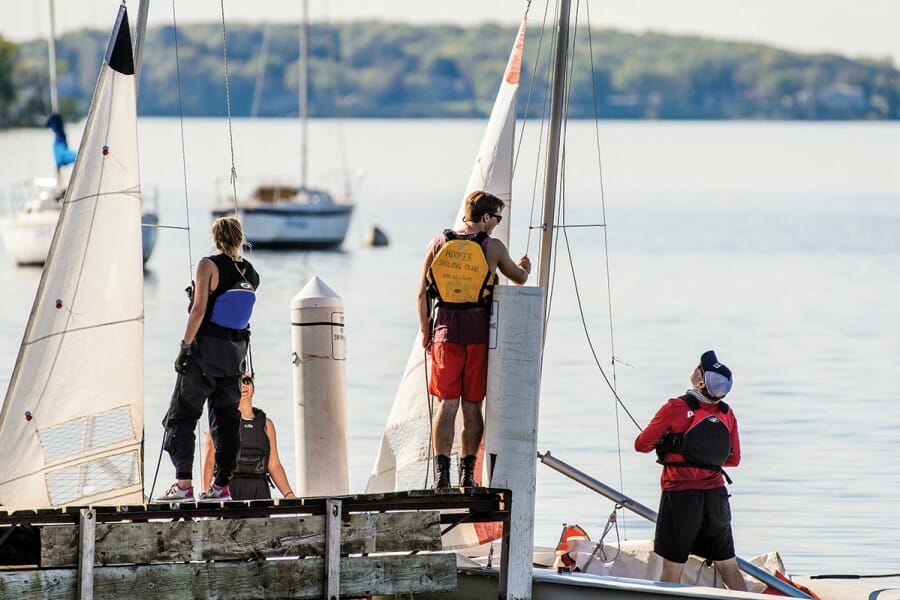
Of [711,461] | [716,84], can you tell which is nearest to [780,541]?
[711,461]

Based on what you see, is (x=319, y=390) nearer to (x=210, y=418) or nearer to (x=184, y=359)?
(x=210, y=418)

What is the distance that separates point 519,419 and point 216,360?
1.87 meters

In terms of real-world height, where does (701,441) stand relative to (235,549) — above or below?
above

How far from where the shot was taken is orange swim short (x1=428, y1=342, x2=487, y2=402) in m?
10.3

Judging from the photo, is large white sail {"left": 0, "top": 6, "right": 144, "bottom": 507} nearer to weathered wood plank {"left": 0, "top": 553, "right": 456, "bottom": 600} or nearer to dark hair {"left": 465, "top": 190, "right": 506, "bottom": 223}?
weathered wood plank {"left": 0, "top": 553, "right": 456, "bottom": 600}

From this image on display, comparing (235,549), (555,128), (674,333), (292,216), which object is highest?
(292,216)

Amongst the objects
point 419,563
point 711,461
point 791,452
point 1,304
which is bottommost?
point 419,563

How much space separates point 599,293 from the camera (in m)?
38.0

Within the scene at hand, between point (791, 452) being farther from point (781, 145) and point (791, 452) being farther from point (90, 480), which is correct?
point (781, 145)

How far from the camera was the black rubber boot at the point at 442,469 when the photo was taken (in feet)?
34.2

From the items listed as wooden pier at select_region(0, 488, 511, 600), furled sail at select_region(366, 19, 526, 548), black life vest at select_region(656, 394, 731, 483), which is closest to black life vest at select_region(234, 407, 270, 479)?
furled sail at select_region(366, 19, 526, 548)

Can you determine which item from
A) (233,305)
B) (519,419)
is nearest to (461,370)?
(519,419)

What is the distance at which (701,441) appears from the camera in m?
9.89

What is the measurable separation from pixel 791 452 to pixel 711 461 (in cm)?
999
